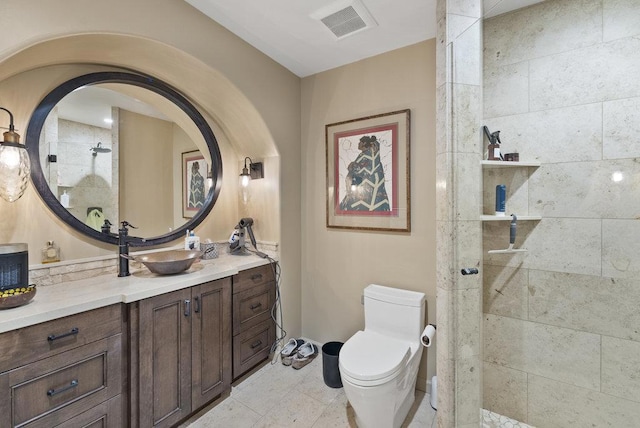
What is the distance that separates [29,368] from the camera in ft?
3.68

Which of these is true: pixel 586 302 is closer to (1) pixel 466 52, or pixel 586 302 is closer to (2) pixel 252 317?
(1) pixel 466 52

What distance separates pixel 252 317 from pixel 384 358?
1.07 metres

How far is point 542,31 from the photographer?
64.6 inches

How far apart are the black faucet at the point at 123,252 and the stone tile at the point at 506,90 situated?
2.52 meters

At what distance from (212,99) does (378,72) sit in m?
1.40

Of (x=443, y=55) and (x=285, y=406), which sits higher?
(x=443, y=55)

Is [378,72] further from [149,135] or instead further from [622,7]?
[149,135]

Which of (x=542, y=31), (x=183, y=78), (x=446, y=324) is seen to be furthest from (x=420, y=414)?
(x=183, y=78)

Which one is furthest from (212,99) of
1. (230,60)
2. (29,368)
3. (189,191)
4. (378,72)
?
(29,368)

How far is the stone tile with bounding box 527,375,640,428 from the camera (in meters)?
1.46

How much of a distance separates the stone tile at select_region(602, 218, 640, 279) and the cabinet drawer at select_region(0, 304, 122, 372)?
104 inches

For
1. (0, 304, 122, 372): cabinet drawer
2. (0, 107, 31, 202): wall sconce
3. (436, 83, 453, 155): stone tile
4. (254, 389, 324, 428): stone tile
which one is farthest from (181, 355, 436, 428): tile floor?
(436, 83, 453, 155): stone tile

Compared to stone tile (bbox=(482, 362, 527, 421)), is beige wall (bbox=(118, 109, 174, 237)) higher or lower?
higher

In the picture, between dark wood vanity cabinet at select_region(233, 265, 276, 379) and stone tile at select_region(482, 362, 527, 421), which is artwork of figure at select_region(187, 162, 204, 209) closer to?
dark wood vanity cabinet at select_region(233, 265, 276, 379)
